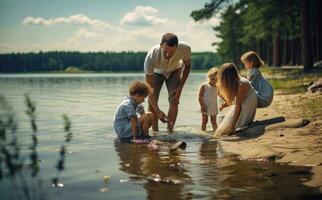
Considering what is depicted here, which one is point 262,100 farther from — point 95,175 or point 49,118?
point 49,118

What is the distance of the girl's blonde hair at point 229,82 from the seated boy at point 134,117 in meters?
1.20

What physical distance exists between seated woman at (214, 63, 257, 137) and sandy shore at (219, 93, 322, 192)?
8.8 inches

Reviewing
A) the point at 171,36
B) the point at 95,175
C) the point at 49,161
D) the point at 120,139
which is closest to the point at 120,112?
the point at 120,139

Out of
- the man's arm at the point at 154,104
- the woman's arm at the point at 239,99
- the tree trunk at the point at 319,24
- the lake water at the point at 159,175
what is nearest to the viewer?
the lake water at the point at 159,175

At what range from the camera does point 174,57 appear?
339 inches

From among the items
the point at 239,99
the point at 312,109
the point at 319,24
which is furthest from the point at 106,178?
the point at 319,24

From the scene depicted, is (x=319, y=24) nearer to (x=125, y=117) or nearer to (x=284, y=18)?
(x=284, y=18)

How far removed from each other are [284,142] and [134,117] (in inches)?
94.4

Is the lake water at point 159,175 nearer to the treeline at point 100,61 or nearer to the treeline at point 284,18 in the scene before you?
the treeline at point 284,18

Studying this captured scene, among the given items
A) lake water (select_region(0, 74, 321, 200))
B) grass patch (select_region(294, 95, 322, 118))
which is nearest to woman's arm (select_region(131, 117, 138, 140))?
lake water (select_region(0, 74, 321, 200))

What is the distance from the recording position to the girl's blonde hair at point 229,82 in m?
7.60

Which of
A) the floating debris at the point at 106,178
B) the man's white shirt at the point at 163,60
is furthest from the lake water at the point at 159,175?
the man's white shirt at the point at 163,60

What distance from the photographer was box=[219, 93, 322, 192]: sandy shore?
5.29 metres

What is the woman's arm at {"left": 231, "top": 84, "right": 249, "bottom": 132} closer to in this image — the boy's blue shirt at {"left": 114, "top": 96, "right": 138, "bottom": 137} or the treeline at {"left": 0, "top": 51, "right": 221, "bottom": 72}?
the boy's blue shirt at {"left": 114, "top": 96, "right": 138, "bottom": 137}
